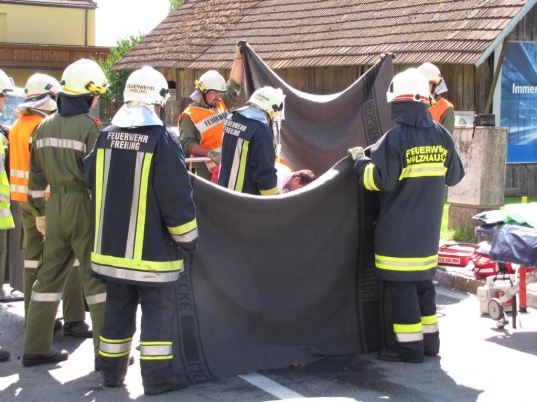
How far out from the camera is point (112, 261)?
588 centimetres

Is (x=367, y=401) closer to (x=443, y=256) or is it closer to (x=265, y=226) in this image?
(x=265, y=226)

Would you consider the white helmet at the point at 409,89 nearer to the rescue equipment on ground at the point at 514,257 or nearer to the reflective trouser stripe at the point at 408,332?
the rescue equipment on ground at the point at 514,257

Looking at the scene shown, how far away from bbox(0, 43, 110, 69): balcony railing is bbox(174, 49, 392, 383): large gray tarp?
128 feet

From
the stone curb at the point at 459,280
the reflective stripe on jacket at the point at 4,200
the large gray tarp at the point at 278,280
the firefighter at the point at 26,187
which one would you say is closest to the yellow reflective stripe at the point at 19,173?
the firefighter at the point at 26,187

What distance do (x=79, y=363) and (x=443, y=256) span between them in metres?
4.74

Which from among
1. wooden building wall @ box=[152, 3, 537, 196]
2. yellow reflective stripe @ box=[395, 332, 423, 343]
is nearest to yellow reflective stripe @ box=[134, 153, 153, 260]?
yellow reflective stripe @ box=[395, 332, 423, 343]

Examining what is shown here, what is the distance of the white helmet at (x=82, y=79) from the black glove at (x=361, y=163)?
1.96 m

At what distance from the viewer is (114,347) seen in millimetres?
5984

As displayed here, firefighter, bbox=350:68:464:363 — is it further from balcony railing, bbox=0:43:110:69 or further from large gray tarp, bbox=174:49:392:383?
balcony railing, bbox=0:43:110:69

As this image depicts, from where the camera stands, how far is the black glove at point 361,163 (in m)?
6.64

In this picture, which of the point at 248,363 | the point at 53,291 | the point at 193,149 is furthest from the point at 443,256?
the point at 53,291

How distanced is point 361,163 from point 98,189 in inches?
75.7

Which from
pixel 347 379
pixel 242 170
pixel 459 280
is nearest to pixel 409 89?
pixel 242 170

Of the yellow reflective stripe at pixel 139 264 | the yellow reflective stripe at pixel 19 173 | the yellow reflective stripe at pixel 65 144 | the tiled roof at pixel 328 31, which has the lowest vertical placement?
the yellow reflective stripe at pixel 139 264
